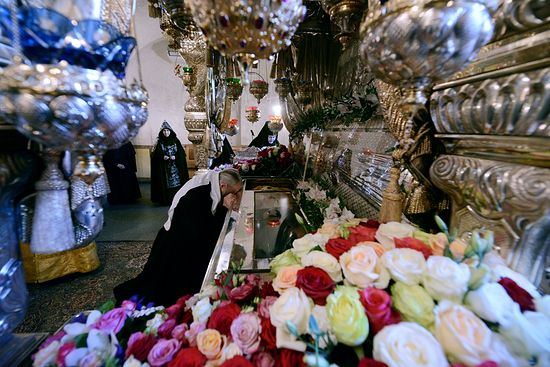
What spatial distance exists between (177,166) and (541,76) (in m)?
6.03

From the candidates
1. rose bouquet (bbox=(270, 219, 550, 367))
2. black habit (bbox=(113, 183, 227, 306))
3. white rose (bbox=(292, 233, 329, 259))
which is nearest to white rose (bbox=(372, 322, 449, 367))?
rose bouquet (bbox=(270, 219, 550, 367))

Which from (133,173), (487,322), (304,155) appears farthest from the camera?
(133,173)

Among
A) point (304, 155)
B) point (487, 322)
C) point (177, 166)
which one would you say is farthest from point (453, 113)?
point (177, 166)

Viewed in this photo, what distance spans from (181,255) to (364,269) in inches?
60.9

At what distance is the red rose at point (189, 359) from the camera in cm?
41

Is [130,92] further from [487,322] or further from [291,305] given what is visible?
[487,322]

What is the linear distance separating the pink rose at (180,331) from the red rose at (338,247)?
304 millimetres

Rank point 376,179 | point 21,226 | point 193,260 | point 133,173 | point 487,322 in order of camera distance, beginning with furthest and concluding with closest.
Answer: point 133,173
point 193,260
point 376,179
point 21,226
point 487,322

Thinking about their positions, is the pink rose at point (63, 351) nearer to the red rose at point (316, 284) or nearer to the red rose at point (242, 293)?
the red rose at point (242, 293)

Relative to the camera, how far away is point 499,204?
506mm

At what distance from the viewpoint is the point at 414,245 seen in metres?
0.43

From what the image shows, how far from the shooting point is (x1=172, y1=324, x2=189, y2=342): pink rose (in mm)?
478

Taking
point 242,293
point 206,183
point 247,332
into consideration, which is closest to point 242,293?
point 242,293

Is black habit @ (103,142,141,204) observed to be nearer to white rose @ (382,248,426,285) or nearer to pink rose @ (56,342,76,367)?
pink rose @ (56,342,76,367)
